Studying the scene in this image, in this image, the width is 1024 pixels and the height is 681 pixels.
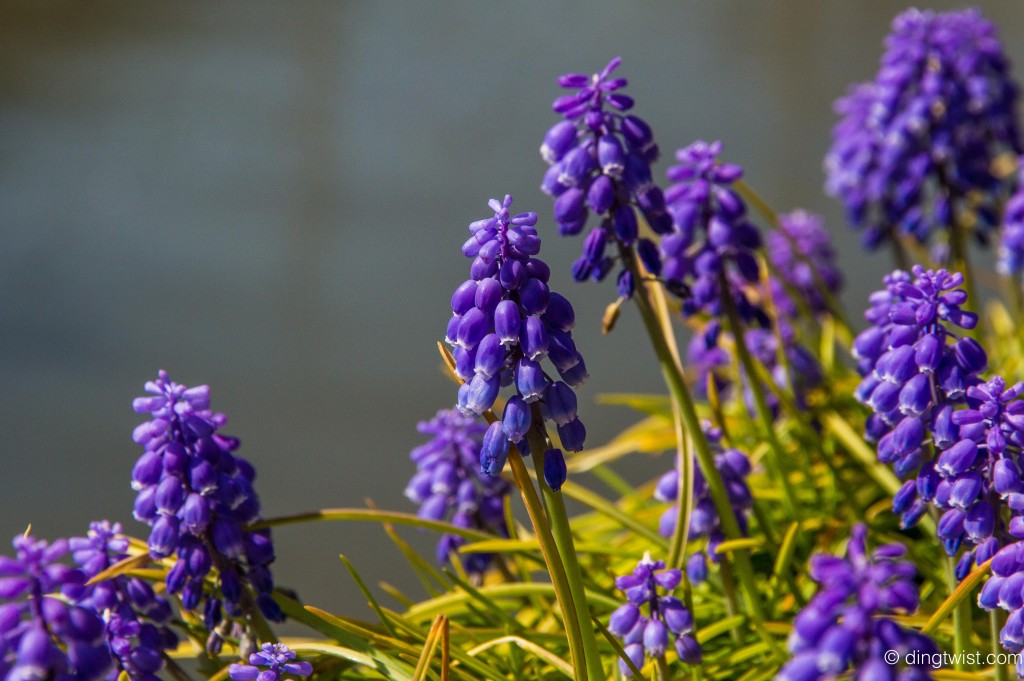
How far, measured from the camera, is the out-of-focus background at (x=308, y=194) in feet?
11.6

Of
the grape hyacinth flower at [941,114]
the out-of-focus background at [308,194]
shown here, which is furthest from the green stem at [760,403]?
the out-of-focus background at [308,194]

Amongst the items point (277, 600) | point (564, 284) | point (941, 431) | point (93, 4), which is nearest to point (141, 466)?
point (277, 600)

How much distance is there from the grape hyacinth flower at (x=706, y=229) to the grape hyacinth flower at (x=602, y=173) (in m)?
0.20

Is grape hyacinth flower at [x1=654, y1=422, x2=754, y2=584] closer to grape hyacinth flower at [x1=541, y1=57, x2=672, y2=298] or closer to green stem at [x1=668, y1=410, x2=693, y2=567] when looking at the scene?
green stem at [x1=668, y1=410, x2=693, y2=567]

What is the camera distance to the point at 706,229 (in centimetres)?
131

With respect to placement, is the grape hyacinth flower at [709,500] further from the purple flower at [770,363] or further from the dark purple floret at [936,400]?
the purple flower at [770,363]

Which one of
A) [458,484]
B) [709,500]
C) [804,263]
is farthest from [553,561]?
[804,263]

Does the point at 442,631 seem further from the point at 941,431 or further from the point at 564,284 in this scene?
the point at 564,284

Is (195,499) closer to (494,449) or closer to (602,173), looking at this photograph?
(494,449)

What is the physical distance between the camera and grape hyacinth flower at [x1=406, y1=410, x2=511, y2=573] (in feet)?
4.29

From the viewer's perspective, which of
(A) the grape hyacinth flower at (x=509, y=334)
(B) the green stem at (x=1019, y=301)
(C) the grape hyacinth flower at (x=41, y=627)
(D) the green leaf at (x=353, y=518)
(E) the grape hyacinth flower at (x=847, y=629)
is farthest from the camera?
(B) the green stem at (x=1019, y=301)

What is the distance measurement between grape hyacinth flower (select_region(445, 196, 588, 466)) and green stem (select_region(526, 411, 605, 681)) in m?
0.02

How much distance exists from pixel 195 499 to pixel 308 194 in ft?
13.2

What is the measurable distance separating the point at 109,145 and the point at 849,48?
11.5 ft
